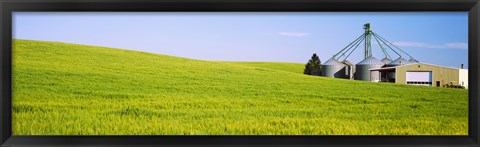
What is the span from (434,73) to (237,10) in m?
1.88

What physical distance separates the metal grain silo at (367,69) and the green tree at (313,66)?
308 mm

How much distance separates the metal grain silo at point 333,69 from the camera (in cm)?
371

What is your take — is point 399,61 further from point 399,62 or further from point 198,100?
point 198,100

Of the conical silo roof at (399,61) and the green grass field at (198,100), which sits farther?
the conical silo roof at (399,61)

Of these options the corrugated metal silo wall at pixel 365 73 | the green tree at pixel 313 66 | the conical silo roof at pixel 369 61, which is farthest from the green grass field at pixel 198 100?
the conical silo roof at pixel 369 61

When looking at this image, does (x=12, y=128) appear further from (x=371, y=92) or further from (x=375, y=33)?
(x=371, y=92)

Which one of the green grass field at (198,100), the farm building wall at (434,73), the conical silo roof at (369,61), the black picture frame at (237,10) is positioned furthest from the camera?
the conical silo roof at (369,61)

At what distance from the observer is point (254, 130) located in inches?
122

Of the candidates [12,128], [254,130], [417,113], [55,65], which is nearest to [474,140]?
[417,113]

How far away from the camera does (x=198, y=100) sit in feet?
12.8

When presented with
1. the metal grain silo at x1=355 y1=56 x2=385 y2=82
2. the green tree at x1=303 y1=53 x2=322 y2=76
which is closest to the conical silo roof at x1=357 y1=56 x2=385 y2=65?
the metal grain silo at x1=355 y1=56 x2=385 y2=82

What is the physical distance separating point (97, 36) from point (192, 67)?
5.11ft

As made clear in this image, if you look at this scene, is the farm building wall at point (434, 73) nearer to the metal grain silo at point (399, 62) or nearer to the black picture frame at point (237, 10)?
the metal grain silo at point (399, 62)

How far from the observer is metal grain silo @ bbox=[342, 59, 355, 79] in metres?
3.75
